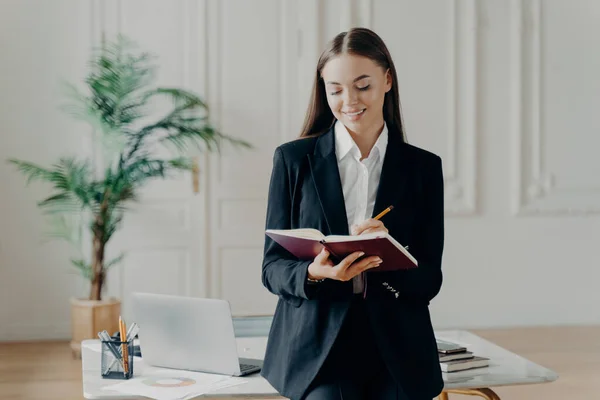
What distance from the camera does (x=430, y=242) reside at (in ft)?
6.59

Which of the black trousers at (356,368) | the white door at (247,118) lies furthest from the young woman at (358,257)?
the white door at (247,118)

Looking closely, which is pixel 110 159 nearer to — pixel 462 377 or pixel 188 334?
pixel 188 334

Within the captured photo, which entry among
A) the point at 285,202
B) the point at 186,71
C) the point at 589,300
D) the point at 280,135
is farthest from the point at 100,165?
the point at 285,202

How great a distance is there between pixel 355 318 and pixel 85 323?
3549 mm

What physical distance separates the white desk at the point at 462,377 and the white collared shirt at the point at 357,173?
1.61 ft

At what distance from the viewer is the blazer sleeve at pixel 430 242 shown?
196 cm

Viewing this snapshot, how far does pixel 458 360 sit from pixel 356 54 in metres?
0.94

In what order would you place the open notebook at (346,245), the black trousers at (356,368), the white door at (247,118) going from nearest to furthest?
the open notebook at (346,245), the black trousers at (356,368), the white door at (247,118)

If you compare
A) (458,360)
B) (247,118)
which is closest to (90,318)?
(247,118)

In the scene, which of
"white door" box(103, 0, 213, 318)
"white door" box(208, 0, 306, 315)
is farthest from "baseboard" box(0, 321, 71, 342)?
"white door" box(208, 0, 306, 315)

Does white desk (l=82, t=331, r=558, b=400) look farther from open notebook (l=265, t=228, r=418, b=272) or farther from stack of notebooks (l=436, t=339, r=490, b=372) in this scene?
open notebook (l=265, t=228, r=418, b=272)

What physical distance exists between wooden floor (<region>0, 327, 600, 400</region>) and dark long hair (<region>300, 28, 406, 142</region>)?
247 cm

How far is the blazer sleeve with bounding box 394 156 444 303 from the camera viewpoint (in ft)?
6.43

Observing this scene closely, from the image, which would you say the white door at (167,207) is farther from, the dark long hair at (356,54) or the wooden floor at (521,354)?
the dark long hair at (356,54)
